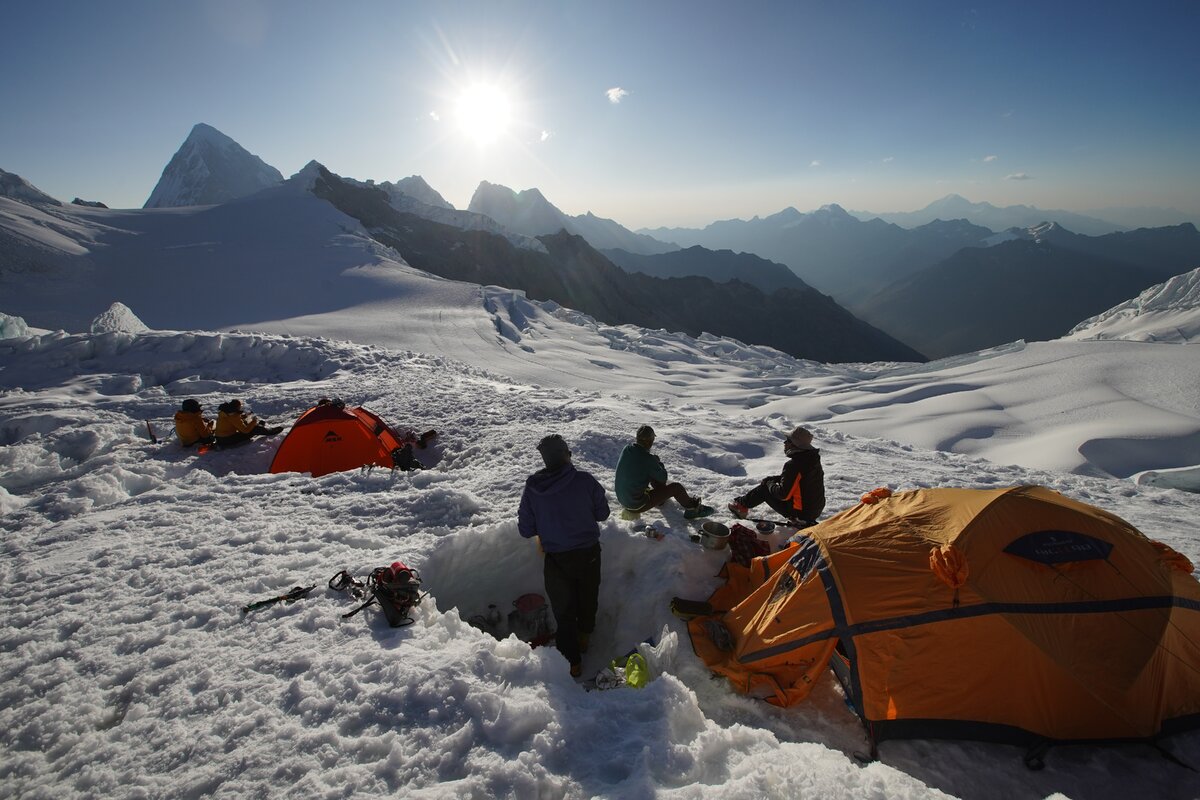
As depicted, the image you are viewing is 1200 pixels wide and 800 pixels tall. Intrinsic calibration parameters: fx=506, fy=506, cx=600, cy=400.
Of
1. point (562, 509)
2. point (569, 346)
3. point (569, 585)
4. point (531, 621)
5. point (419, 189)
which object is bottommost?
point (531, 621)

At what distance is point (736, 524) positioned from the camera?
628 centimetres

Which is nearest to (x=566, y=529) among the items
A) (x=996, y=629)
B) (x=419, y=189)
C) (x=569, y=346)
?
A: (x=996, y=629)

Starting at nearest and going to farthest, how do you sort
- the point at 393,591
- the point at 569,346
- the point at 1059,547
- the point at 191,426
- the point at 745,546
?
the point at 1059,547, the point at 393,591, the point at 745,546, the point at 191,426, the point at 569,346

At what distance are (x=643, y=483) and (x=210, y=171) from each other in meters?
197

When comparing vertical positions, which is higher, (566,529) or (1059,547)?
(1059,547)

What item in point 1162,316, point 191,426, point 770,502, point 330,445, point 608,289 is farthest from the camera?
point 608,289

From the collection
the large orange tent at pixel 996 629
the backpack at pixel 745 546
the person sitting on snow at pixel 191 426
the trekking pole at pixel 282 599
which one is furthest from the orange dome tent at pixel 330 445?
the large orange tent at pixel 996 629

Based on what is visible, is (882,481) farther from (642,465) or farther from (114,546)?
(114,546)

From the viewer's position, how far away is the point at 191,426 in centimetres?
862

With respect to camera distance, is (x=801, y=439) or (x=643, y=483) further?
(x=643, y=483)

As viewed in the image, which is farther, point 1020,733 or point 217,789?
point 1020,733

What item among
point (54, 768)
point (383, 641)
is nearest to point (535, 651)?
point (383, 641)

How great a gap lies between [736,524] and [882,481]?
373cm

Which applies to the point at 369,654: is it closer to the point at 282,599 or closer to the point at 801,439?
the point at 282,599
